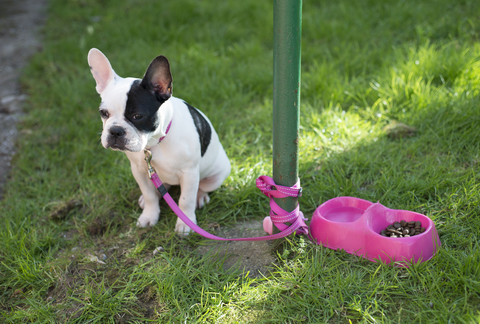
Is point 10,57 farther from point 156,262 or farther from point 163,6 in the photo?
point 156,262

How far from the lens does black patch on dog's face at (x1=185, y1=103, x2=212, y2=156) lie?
2.60 meters

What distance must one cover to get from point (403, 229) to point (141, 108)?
1451mm

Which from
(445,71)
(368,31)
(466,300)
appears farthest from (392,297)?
(368,31)

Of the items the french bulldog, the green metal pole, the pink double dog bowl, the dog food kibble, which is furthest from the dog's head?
→ the dog food kibble

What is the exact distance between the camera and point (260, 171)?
10.2ft

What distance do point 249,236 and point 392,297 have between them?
0.90 meters

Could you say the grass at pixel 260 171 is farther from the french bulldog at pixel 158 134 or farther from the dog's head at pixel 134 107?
the dog's head at pixel 134 107

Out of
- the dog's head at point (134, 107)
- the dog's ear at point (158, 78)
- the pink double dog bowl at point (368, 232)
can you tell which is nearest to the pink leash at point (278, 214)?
the pink double dog bowl at point (368, 232)

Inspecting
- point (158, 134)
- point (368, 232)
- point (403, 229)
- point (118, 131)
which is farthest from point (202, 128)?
point (403, 229)

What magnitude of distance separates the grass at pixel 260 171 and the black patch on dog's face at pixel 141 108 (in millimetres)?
777

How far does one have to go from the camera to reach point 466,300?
193 cm

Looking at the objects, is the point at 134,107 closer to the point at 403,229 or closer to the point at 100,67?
the point at 100,67

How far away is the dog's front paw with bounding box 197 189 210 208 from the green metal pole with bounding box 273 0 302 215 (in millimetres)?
723

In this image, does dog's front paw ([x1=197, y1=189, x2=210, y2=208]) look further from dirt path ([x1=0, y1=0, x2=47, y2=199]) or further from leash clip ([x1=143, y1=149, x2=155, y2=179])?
dirt path ([x1=0, y1=0, x2=47, y2=199])
